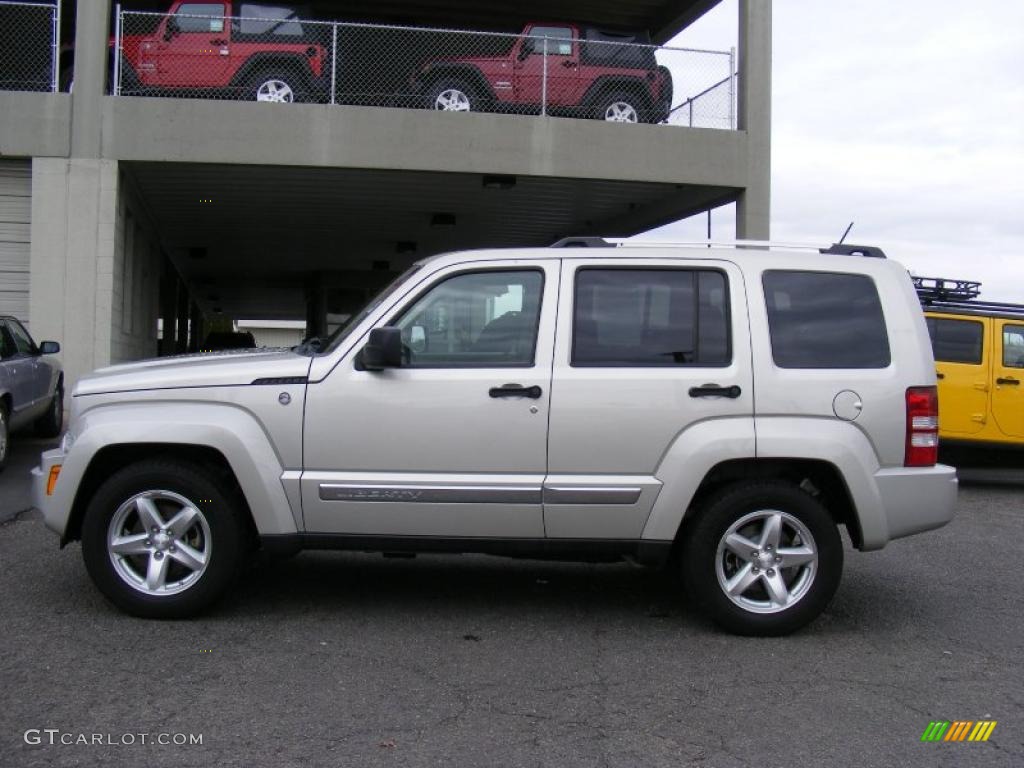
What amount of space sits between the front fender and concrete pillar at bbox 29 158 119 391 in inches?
332

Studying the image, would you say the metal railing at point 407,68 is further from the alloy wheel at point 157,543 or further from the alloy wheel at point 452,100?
the alloy wheel at point 157,543

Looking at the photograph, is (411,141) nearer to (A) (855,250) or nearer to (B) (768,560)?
(A) (855,250)

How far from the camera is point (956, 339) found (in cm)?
1129

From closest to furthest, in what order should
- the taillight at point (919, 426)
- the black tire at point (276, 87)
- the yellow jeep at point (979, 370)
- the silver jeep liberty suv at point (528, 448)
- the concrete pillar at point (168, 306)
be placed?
the silver jeep liberty suv at point (528, 448)
the taillight at point (919, 426)
the yellow jeep at point (979, 370)
the black tire at point (276, 87)
the concrete pillar at point (168, 306)

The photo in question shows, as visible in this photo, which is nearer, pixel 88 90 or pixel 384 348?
pixel 384 348

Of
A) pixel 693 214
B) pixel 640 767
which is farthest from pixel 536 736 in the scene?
pixel 693 214

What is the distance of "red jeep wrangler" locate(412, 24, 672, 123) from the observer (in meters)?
14.3

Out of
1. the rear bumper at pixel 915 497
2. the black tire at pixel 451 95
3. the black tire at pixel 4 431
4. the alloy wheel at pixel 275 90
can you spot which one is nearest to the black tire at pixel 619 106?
the black tire at pixel 451 95

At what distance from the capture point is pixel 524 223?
18.8 meters

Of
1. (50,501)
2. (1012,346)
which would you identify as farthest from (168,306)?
(50,501)

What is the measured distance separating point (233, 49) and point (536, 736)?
470 inches

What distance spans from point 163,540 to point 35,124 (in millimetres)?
9810

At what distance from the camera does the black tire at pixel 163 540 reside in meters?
5.11

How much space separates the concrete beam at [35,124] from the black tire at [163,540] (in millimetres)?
9389
